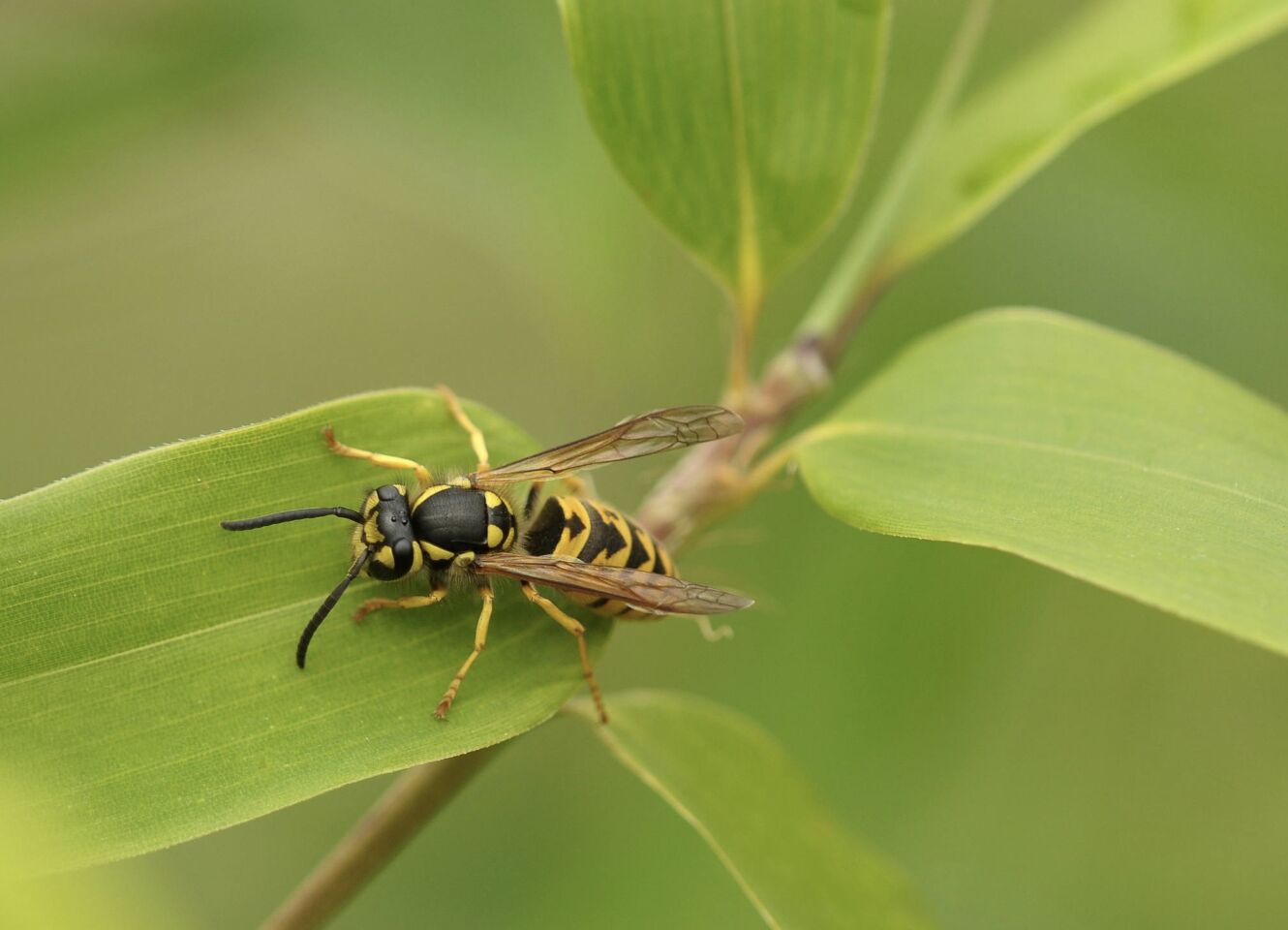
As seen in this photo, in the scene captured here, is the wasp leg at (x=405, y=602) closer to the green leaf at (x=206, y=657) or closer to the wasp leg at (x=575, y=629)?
the green leaf at (x=206, y=657)

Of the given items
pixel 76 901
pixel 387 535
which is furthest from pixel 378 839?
pixel 76 901

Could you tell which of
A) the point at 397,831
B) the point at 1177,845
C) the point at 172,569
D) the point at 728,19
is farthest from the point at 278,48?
the point at 1177,845

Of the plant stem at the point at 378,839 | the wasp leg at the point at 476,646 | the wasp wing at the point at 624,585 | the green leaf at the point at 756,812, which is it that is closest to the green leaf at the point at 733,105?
the wasp wing at the point at 624,585

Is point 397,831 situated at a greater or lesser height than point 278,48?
lesser

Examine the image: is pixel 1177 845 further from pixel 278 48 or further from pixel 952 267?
pixel 278 48

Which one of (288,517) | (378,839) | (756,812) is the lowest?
(756,812)

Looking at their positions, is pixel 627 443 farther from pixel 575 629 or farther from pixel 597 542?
pixel 575 629
